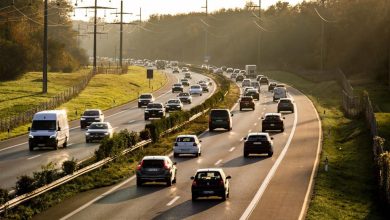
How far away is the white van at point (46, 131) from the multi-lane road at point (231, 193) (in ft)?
31.8

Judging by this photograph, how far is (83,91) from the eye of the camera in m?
125

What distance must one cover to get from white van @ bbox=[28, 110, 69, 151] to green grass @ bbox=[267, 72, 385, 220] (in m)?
17.6

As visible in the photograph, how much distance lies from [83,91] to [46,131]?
2735 inches

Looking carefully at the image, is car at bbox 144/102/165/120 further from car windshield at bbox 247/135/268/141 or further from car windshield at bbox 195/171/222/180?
car windshield at bbox 195/171/222/180

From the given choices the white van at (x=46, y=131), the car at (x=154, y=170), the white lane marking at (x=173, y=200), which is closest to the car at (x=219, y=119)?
the white van at (x=46, y=131)

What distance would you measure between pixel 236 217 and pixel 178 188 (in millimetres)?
8610

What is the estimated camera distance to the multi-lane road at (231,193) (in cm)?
3003

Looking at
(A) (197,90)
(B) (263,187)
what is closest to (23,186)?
(B) (263,187)

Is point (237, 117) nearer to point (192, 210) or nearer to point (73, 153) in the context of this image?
point (73, 153)

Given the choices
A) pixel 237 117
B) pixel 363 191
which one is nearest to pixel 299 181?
pixel 363 191

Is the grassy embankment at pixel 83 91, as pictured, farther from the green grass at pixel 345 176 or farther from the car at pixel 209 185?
the car at pixel 209 185

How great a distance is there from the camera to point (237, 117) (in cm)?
8738

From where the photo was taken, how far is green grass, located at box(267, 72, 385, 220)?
32.1 m

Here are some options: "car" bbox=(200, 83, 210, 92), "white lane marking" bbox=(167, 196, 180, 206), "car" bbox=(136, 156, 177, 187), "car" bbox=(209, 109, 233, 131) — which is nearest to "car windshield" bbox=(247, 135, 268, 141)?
"car" bbox=(136, 156, 177, 187)
